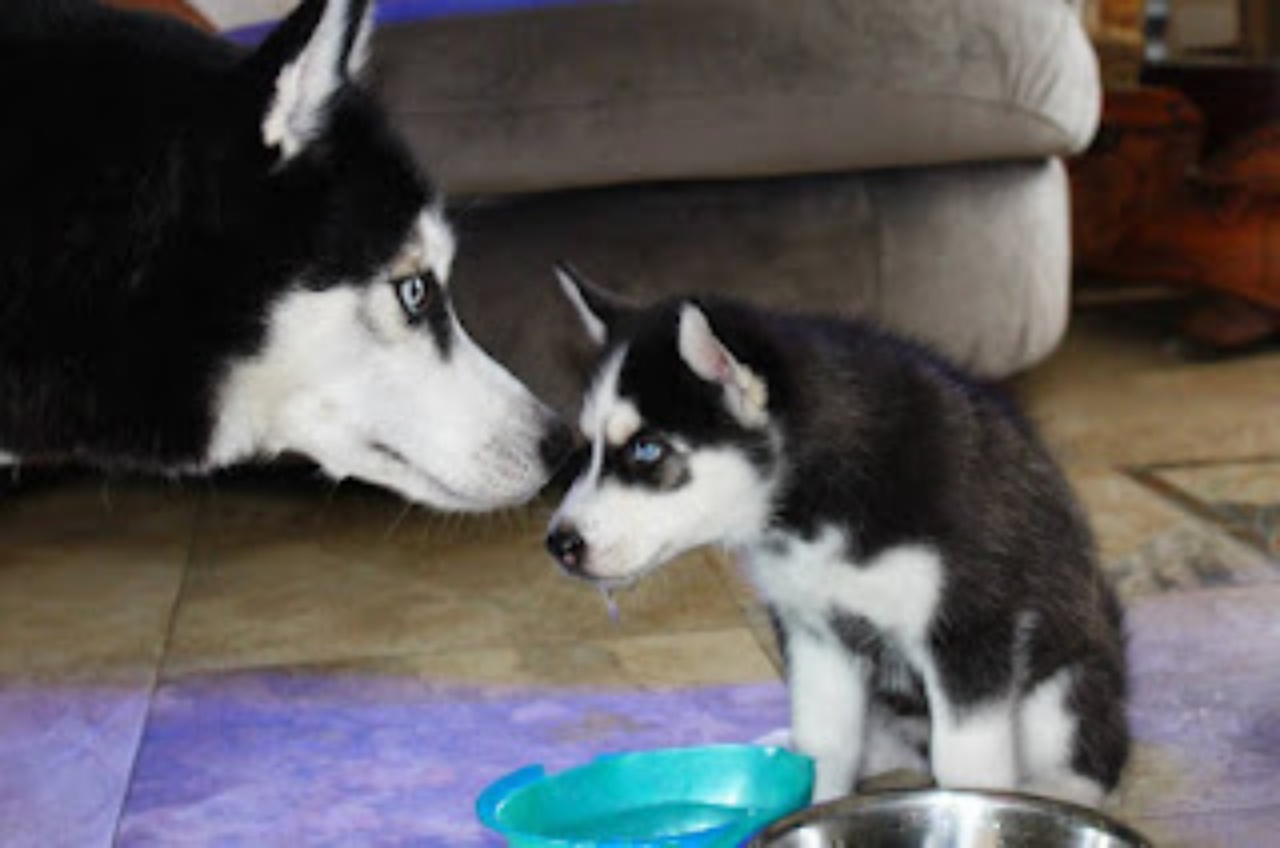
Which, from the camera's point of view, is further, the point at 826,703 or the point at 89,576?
the point at 89,576

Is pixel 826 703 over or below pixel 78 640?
over

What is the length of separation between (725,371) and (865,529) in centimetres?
24

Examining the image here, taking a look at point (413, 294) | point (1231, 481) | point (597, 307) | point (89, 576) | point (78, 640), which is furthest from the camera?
point (1231, 481)

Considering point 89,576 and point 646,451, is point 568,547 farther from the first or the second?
point 89,576

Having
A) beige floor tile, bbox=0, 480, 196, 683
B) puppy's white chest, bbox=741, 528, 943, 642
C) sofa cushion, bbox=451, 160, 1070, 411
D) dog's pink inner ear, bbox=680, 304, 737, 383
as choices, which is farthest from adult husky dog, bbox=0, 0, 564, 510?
sofa cushion, bbox=451, 160, 1070, 411

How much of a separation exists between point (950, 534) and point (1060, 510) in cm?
22

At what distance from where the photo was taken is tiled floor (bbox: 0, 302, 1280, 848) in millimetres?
2299

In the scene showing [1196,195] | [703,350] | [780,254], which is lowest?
[1196,195]

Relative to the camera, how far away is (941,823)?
190cm

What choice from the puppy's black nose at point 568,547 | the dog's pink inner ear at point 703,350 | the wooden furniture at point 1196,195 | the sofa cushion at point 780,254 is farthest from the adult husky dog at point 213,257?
the wooden furniture at point 1196,195

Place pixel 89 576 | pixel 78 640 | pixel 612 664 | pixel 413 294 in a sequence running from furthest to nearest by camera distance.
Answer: pixel 89 576, pixel 78 640, pixel 612 664, pixel 413 294

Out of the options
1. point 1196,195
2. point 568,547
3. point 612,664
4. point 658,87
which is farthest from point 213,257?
point 1196,195

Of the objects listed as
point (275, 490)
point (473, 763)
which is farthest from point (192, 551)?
point (473, 763)

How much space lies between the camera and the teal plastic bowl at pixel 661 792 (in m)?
2.07
